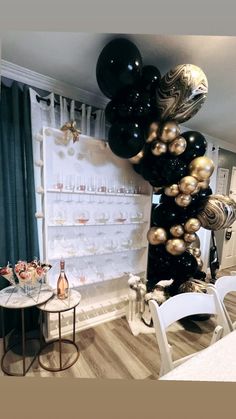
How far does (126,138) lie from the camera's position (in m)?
1.40

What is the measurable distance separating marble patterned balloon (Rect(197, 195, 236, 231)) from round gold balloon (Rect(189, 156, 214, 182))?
0.26 m

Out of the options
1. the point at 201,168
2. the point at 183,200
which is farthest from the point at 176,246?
the point at 201,168

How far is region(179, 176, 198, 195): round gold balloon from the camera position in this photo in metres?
1.62

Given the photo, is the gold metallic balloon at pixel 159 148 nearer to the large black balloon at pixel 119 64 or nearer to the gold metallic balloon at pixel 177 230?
the large black balloon at pixel 119 64

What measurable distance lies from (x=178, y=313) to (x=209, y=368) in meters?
0.27

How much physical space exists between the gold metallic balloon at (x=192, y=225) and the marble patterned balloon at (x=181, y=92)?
2.95 feet

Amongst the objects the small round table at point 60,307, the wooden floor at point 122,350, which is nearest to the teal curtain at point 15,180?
the small round table at point 60,307

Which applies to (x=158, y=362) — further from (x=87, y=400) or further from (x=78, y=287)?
(x=87, y=400)

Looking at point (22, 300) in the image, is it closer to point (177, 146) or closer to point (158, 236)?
point (158, 236)

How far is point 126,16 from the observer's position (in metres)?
0.75

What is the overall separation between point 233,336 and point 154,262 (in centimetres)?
134

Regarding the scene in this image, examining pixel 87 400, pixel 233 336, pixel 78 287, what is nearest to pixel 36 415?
pixel 87 400

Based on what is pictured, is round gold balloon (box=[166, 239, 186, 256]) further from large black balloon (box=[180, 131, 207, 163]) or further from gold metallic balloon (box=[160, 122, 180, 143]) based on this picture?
gold metallic balloon (box=[160, 122, 180, 143])

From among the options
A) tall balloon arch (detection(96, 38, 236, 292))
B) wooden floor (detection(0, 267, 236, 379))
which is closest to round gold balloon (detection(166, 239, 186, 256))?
tall balloon arch (detection(96, 38, 236, 292))
